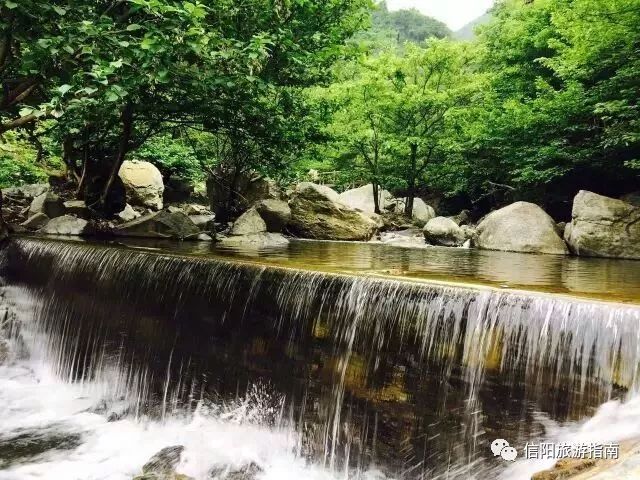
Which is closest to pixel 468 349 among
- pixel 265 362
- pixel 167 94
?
pixel 265 362

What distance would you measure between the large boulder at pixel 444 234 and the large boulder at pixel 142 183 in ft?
28.8

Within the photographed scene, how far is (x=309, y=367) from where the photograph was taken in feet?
16.6

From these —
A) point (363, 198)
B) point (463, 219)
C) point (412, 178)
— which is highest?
point (412, 178)

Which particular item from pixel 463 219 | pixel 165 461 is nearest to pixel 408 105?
pixel 463 219

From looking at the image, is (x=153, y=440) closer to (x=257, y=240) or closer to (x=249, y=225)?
(x=257, y=240)

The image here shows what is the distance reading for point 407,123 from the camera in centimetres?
1705

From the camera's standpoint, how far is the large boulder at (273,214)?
13086mm

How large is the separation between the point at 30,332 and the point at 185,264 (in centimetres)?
349

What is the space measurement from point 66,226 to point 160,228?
1.98 m

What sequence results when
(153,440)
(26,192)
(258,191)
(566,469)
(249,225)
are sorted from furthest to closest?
(258,191)
(26,192)
(249,225)
(153,440)
(566,469)

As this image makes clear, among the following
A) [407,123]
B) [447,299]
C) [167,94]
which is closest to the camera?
[447,299]

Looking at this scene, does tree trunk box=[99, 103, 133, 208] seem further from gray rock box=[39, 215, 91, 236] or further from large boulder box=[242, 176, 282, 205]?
large boulder box=[242, 176, 282, 205]

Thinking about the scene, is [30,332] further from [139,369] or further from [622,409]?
[622,409]

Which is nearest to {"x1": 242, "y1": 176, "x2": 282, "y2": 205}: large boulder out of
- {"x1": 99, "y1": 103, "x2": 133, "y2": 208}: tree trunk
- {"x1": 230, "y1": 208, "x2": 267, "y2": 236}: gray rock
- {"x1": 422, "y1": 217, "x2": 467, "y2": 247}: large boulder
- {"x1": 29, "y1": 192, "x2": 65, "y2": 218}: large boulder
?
{"x1": 230, "y1": 208, "x2": 267, "y2": 236}: gray rock
